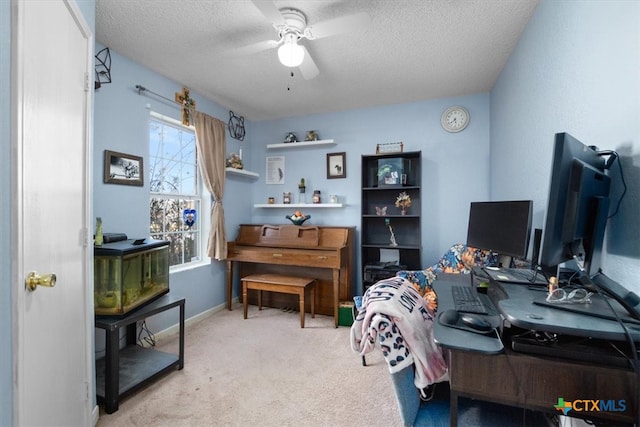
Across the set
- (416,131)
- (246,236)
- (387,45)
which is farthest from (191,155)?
(416,131)

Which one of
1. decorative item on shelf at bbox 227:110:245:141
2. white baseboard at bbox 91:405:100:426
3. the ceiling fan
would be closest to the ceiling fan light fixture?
the ceiling fan

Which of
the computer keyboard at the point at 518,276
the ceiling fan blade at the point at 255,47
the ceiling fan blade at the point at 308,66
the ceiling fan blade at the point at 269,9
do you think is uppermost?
the ceiling fan blade at the point at 255,47

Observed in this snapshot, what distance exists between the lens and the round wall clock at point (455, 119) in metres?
3.28

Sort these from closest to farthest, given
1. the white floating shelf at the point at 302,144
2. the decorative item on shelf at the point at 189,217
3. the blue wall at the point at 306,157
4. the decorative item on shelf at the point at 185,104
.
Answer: the blue wall at the point at 306,157 → the decorative item on shelf at the point at 185,104 → the decorative item on shelf at the point at 189,217 → the white floating shelf at the point at 302,144

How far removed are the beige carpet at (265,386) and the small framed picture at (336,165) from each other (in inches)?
76.9

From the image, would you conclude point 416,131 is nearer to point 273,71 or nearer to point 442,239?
point 442,239

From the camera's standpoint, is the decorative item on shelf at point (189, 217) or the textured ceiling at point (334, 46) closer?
the textured ceiling at point (334, 46)

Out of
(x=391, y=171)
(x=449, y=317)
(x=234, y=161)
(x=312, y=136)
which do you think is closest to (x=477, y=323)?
(x=449, y=317)

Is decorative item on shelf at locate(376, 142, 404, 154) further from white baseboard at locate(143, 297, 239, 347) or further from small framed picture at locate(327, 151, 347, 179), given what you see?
white baseboard at locate(143, 297, 239, 347)

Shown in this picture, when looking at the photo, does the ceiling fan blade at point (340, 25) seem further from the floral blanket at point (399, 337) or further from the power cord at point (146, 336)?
the power cord at point (146, 336)

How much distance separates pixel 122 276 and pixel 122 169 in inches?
41.3

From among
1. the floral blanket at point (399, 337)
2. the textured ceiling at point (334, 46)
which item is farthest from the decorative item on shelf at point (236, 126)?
the floral blanket at point (399, 337)

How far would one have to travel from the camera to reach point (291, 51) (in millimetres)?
1857

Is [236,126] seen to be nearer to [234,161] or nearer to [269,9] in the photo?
A: [234,161]
